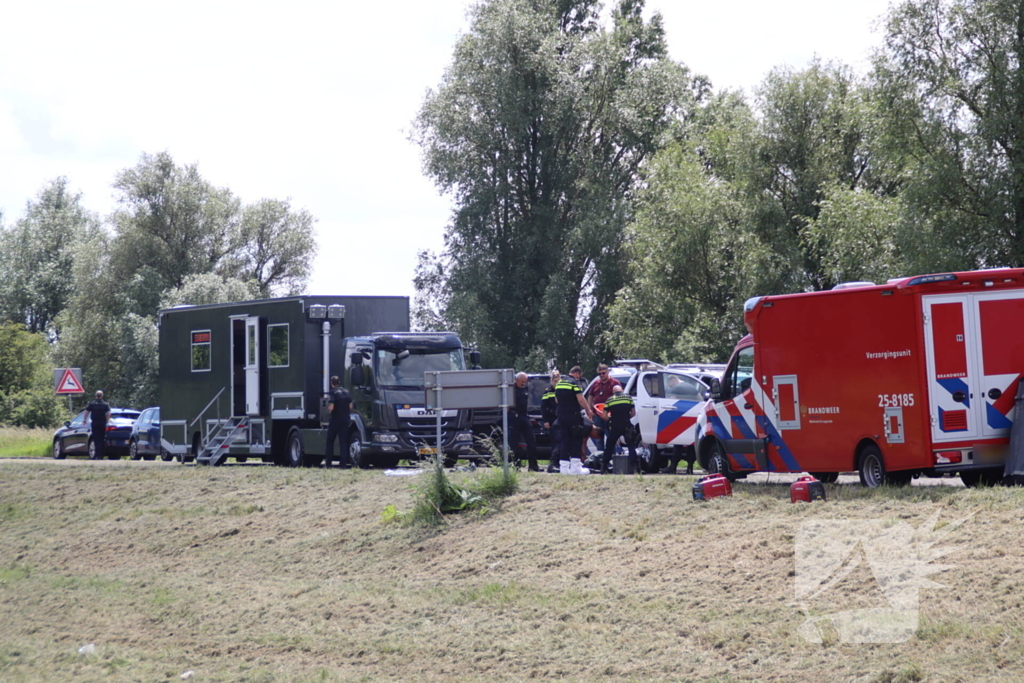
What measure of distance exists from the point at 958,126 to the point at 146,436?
23010 mm

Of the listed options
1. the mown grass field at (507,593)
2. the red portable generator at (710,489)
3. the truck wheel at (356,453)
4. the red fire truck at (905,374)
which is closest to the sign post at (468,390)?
the mown grass field at (507,593)

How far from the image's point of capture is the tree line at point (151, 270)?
179ft

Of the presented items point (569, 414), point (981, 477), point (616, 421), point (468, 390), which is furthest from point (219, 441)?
point (981, 477)

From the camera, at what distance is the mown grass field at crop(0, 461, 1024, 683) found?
28.8ft

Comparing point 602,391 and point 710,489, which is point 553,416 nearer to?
point 602,391

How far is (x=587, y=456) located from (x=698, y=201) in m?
17.3

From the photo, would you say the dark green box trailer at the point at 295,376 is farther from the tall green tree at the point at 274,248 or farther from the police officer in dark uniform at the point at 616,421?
the tall green tree at the point at 274,248

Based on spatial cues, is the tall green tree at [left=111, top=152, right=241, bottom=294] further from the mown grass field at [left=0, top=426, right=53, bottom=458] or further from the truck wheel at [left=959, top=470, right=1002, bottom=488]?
the truck wheel at [left=959, top=470, right=1002, bottom=488]

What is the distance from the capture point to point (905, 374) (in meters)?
13.3

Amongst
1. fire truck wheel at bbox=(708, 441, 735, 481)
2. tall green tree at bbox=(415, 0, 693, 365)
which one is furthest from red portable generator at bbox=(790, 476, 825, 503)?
tall green tree at bbox=(415, 0, 693, 365)

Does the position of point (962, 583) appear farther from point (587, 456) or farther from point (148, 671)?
point (587, 456)

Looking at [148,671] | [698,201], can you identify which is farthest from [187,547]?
[698,201]

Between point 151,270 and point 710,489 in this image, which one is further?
point 151,270

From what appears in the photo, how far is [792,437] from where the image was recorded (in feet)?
49.1
